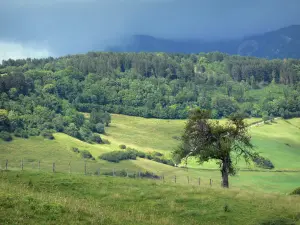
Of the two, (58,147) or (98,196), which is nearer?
(98,196)

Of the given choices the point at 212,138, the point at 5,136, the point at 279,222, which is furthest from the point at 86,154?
the point at 279,222

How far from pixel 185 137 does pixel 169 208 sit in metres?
33.4

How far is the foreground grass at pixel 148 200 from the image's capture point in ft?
123


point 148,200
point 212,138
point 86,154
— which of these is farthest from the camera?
point 86,154

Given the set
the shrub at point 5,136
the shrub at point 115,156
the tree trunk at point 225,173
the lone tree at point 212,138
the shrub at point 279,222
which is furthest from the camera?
the shrub at point 5,136

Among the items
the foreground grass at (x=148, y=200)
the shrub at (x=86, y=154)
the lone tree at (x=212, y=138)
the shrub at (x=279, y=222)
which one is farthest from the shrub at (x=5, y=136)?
the shrub at (x=279, y=222)

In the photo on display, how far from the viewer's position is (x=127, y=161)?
19275 centimetres

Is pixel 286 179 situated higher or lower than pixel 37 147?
lower

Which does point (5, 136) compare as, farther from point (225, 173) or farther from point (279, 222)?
point (279, 222)

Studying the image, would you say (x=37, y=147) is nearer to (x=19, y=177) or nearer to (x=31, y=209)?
(x=19, y=177)

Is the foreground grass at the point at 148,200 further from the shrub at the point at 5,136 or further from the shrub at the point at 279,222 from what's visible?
the shrub at the point at 5,136

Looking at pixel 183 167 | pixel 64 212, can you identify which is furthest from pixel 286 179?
pixel 64 212

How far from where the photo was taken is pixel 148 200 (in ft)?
159

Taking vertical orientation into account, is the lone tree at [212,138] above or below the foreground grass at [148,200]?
above
